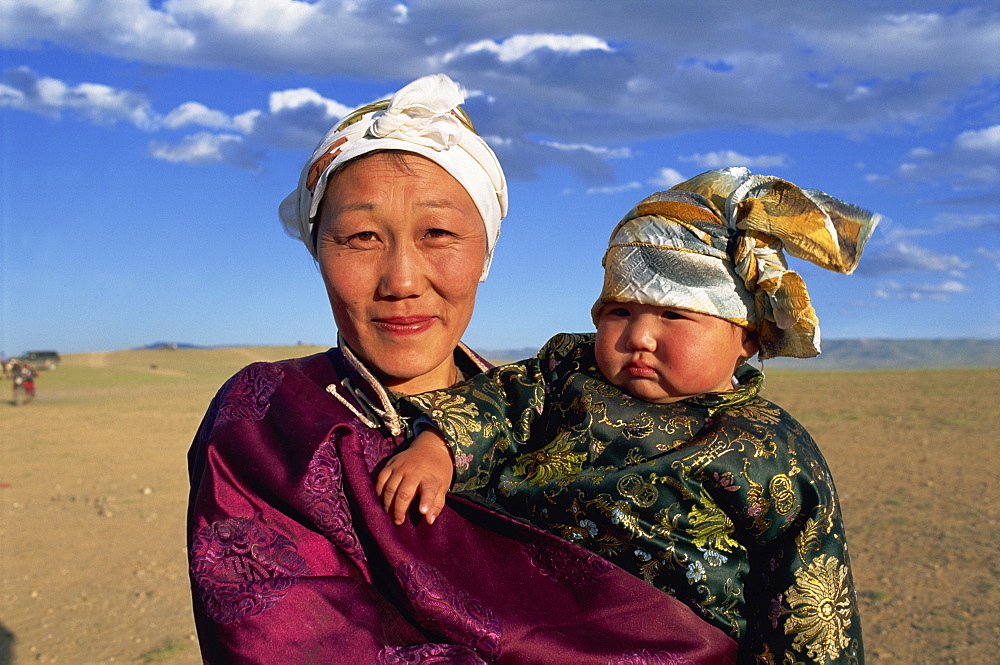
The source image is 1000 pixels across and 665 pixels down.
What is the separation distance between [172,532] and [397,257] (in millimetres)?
8411

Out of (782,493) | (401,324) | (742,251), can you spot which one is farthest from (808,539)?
(401,324)

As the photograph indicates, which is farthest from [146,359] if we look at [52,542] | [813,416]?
[52,542]

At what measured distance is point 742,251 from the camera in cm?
265

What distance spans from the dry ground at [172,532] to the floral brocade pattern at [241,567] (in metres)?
4.70

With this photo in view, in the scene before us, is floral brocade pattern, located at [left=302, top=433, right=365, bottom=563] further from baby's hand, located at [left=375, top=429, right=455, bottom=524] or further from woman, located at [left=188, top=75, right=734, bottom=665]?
baby's hand, located at [left=375, top=429, right=455, bottom=524]

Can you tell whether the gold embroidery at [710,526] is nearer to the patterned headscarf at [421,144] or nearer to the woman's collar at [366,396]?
the woman's collar at [366,396]

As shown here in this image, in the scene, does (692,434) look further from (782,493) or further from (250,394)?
(250,394)

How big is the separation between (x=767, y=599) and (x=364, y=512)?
114 centimetres

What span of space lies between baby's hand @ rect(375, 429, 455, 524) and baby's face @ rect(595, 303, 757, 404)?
1.99ft

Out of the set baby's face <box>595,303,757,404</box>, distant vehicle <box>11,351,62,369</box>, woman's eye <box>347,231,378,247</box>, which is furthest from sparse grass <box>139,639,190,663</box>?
distant vehicle <box>11,351,62,369</box>

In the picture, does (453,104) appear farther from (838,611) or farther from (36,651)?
(36,651)

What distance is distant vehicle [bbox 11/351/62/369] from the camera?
1828 inches

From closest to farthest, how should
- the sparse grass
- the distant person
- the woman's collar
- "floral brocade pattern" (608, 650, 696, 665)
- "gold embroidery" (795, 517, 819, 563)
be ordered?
"floral brocade pattern" (608, 650, 696, 665), "gold embroidery" (795, 517, 819, 563), the woman's collar, the sparse grass, the distant person

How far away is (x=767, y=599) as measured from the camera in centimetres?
Answer: 243
